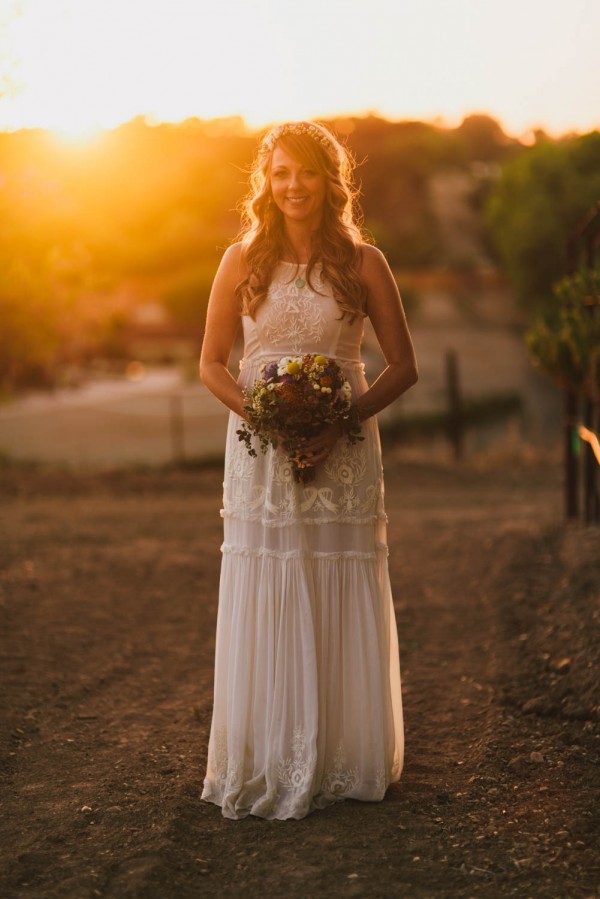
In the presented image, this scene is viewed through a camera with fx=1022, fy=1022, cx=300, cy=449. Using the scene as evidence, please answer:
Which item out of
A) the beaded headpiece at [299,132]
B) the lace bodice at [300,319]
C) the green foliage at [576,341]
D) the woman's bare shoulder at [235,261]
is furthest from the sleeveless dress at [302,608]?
the green foliage at [576,341]

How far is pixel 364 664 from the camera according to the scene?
3896 millimetres

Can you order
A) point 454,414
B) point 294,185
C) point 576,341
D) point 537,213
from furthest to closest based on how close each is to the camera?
1. point 537,213
2. point 454,414
3. point 576,341
4. point 294,185

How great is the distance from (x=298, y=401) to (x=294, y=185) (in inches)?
32.9

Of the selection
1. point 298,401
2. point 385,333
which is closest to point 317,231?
point 385,333

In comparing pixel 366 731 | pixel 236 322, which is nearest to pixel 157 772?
pixel 366 731

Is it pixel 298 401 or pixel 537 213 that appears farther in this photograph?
pixel 537 213

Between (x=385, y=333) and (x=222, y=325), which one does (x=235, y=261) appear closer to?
(x=222, y=325)

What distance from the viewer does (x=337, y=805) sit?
386cm

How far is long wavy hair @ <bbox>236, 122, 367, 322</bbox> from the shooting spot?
3791 mm

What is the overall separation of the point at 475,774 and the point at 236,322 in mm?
2119

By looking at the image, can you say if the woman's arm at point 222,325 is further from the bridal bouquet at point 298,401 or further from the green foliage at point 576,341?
the green foliage at point 576,341

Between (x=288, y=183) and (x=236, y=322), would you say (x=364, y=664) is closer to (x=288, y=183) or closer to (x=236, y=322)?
(x=236, y=322)

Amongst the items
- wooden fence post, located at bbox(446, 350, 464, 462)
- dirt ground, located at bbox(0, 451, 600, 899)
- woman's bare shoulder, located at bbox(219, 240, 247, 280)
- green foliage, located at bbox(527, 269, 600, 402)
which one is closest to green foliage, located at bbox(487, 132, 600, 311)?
wooden fence post, located at bbox(446, 350, 464, 462)

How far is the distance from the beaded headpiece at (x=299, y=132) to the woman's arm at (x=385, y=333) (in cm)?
42
